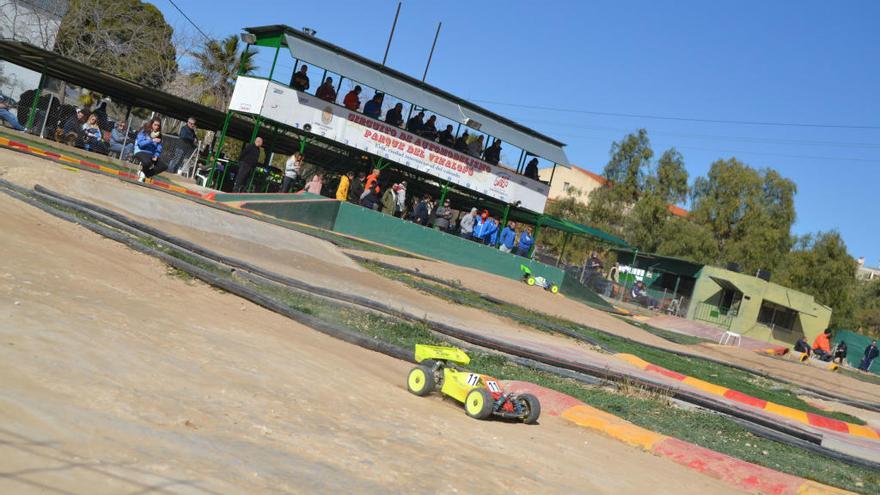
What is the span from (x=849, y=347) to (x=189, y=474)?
58783 mm

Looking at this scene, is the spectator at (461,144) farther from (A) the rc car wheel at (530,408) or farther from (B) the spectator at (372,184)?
(A) the rc car wheel at (530,408)

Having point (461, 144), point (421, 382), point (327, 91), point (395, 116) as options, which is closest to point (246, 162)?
point (327, 91)

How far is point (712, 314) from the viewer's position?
168 ft

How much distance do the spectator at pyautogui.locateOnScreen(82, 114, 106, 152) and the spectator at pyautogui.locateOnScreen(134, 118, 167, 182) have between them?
517 cm

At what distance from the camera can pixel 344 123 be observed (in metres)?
28.9

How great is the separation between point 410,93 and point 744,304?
30.4 m

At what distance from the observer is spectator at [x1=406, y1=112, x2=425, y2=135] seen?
30719 millimetres

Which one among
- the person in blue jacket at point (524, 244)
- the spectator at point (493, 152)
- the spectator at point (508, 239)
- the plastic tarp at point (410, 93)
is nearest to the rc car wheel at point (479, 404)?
the plastic tarp at point (410, 93)

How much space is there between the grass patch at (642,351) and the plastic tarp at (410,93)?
9.92 meters

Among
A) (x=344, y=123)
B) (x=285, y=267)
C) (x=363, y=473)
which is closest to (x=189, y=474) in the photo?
(x=363, y=473)

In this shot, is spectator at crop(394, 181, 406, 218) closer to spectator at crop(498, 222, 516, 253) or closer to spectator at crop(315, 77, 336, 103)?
spectator at crop(315, 77, 336, 103)

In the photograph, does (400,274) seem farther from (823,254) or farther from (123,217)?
(823,254)

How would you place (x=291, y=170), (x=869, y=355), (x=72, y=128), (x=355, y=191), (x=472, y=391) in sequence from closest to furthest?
(x=472, y=391) → (x=72, y=128) → (x=291, y=170) → (x=355, y=191) → (x=869, y=355)

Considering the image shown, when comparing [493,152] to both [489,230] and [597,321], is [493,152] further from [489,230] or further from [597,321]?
[597,321]
